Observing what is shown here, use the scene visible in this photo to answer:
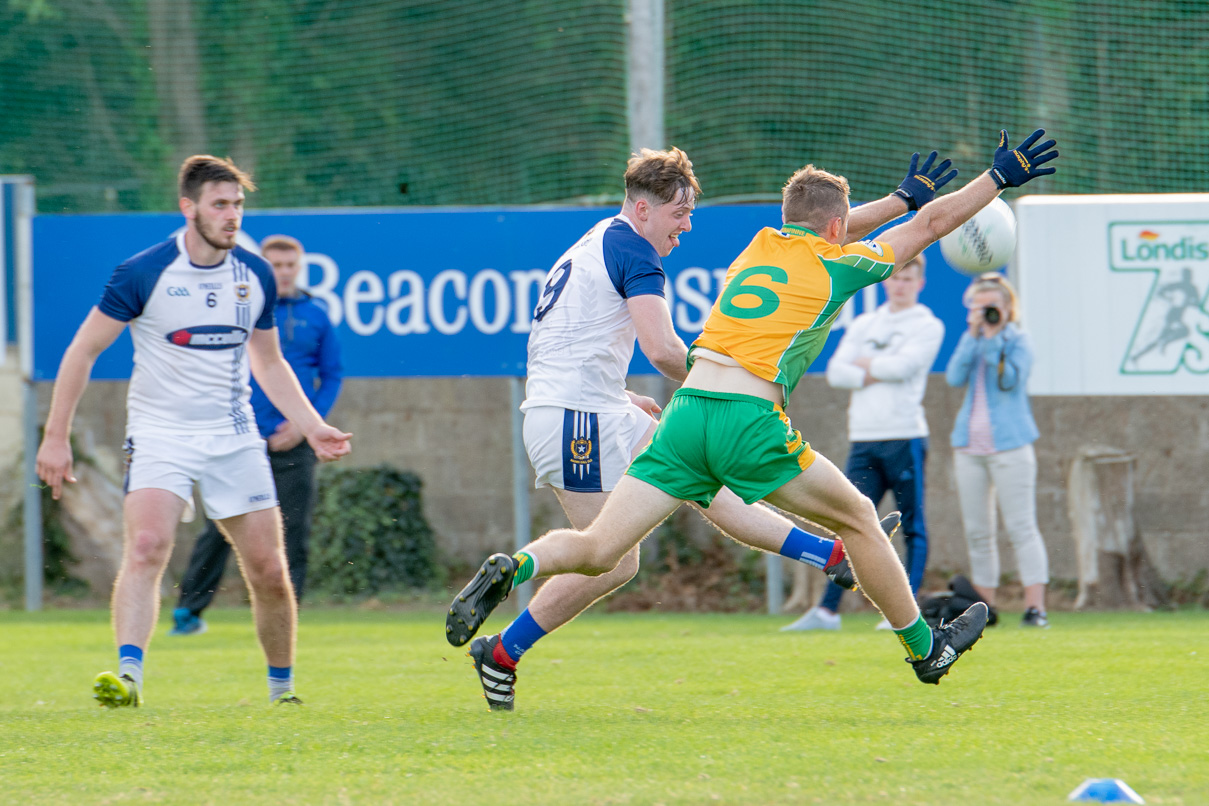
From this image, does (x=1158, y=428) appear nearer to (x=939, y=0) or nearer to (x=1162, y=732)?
(x=939, y=0)

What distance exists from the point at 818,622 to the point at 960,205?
4.04 metres

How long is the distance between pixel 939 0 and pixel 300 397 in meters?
9.15

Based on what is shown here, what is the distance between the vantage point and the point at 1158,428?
1095 centimetres

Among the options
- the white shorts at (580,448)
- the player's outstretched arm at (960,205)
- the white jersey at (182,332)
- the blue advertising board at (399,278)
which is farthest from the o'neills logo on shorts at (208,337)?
the blue advertising board at (399,278)

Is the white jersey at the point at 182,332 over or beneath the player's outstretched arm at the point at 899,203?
beneath

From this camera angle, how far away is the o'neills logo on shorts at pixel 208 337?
18.4ft

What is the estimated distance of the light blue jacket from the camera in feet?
29.1

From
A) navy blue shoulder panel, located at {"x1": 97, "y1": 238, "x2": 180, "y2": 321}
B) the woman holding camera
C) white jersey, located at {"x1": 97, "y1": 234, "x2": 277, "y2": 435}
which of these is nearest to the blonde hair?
the woman holding camera

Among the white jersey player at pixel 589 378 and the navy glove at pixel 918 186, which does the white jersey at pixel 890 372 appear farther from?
the white jersey player at pixel 589 378

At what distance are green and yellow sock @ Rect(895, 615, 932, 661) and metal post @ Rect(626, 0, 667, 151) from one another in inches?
246

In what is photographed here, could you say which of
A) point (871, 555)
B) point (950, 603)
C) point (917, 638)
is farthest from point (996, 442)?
point (871, 555)

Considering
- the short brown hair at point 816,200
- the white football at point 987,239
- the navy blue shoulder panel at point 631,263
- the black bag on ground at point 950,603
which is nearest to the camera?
the short brown hair at point 816,200

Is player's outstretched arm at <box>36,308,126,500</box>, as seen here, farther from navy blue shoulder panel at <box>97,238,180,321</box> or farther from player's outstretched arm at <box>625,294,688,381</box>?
player's outstretched arm at <box>625,294,688,381</box>

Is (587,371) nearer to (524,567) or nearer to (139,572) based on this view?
(524,567)
